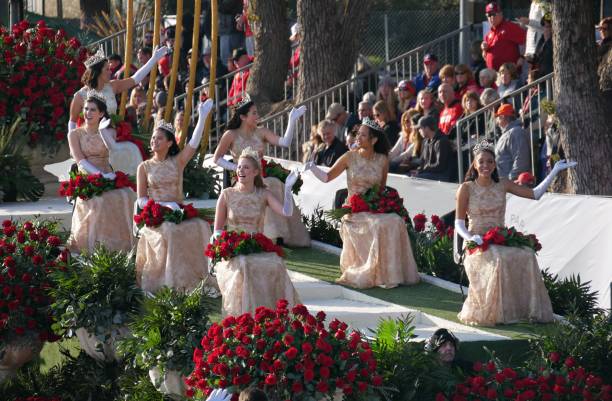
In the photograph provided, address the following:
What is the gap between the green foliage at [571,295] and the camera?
13.8 m

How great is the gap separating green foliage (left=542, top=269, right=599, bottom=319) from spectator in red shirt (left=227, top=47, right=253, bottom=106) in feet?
30.6

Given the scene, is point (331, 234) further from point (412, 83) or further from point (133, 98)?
point (133, 98)

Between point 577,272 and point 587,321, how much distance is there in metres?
2.26

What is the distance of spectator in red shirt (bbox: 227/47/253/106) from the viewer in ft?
76.8

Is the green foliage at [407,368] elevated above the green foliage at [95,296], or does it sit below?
below

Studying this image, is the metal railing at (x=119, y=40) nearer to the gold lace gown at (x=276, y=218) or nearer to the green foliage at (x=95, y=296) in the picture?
the gold lace gown at (x=276, y=218)

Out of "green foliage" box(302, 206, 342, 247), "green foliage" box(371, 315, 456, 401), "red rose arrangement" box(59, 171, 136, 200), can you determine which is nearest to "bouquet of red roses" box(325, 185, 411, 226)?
"green foliage" box(302, 206, 342, 247)

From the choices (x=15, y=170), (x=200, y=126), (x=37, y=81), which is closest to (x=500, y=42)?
(x=37, y=81)

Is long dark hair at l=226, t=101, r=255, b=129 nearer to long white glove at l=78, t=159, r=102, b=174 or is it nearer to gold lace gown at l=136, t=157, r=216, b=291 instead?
long white glove at l=78, t=159, r=102, b=174

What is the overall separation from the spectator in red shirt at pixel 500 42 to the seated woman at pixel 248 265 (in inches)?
292

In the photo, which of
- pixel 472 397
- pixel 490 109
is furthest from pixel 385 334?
pixel 490 109

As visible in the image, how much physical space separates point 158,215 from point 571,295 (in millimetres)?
3978

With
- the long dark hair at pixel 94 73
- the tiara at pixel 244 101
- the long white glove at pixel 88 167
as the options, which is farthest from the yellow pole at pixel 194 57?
the long white glove at pixel 88 167

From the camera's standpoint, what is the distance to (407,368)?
11.2 metres
